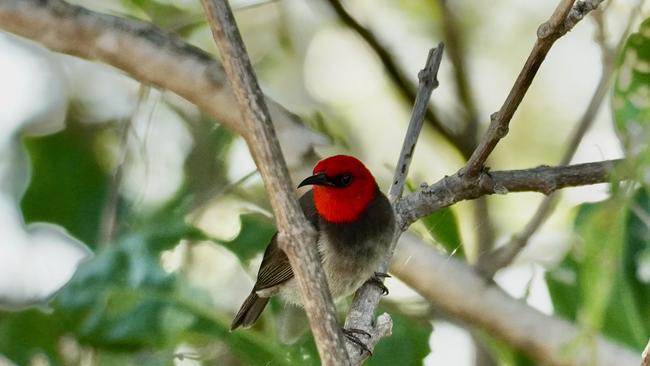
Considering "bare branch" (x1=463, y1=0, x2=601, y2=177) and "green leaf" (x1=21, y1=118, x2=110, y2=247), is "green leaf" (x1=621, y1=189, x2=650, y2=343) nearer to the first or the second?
"bare branch" (x1=463, y1=0, x2=601, y2=177)

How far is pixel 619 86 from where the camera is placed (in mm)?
1178

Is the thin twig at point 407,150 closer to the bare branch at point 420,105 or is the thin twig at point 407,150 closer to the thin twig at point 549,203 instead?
the bare branch at point 420,105

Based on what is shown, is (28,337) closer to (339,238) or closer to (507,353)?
(339,238)

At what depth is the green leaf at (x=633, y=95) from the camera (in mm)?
1080

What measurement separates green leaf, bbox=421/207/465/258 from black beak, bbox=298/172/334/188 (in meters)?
0.29

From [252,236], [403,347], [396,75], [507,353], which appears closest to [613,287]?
[507,353]

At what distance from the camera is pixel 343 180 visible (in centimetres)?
277

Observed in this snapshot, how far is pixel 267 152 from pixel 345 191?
61.8 inches

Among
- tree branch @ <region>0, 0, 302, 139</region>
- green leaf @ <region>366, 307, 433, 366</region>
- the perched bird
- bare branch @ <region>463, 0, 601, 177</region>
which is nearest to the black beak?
the perched bird

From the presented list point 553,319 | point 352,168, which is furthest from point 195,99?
point 553,319

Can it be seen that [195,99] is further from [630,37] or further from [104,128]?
[630,37]

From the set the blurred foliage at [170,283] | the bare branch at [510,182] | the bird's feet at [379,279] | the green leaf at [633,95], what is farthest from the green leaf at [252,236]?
the green leaf at [633,95]

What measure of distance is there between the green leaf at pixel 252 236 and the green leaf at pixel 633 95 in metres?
1.46

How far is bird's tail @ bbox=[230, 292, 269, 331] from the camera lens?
2744 mm
